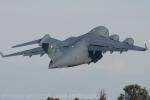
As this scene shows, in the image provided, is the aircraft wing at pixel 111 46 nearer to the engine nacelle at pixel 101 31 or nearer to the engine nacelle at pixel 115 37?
the engine nacelle at pixel 115 37

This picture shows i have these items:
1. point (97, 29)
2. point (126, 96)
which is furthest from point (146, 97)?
point (97, 29)

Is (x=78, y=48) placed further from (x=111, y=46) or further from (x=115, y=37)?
(x=115, y=37)

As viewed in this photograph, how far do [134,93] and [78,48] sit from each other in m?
38.3

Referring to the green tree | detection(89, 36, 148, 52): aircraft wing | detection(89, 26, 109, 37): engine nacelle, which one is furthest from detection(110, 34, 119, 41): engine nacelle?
the green tree

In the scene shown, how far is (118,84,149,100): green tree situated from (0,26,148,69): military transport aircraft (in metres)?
28.4

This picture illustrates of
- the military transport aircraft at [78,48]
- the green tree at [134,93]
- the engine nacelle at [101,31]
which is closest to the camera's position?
the military transport aircraft at [78,48]

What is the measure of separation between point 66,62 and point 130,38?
40.1 feet

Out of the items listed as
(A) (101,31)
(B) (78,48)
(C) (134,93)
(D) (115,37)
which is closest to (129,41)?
(D) (115,37)

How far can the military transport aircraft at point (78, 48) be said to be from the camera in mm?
114062

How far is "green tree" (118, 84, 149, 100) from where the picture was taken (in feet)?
501

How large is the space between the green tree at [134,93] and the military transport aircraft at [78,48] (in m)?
28.4

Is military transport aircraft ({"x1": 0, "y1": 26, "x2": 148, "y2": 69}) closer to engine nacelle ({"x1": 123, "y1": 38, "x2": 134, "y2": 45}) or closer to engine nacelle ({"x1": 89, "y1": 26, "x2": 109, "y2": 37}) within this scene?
engine nacelle ({"x1": 123, "y1": 38, "x2": 134, "y2": 45})

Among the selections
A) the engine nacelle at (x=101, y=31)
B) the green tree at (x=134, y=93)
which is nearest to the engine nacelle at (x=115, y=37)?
Answer: the engine nacelle at (x=101, y=31)

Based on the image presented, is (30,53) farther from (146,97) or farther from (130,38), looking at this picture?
(146,97)
